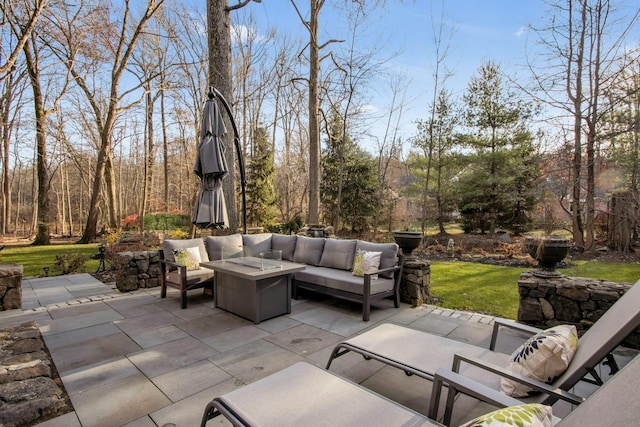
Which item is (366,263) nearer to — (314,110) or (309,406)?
(309,406)

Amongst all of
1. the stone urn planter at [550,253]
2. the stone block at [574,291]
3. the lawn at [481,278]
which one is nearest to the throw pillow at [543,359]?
the stone block at [574,291]

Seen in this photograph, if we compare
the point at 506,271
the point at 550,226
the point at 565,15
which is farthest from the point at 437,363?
the point at 550,226

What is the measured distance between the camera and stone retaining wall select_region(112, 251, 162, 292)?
5500 millimetres

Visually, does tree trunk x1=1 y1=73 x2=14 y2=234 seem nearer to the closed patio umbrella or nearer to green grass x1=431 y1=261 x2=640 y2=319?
the closed patio umbrella

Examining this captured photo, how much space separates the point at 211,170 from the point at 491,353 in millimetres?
4140

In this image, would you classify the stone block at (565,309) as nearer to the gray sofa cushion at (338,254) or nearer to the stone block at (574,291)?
the stone block at (574,291)

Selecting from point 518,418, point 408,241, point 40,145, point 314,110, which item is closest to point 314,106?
point 314,110

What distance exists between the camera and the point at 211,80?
22.8 ft

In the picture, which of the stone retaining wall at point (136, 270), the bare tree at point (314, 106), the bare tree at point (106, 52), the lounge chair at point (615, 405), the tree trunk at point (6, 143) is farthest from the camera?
the tree trunk at point (6, 143)

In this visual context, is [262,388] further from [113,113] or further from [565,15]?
[113,113]

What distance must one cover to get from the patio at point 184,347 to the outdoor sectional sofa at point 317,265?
0.96 feet

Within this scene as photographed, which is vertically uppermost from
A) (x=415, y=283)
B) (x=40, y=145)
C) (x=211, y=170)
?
(x=40, y=145)

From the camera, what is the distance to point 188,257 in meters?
4.90

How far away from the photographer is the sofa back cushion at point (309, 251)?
5.42 metres
